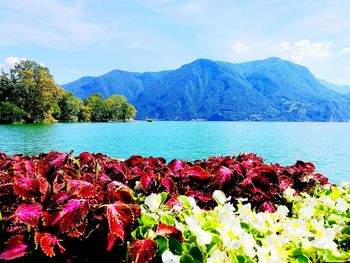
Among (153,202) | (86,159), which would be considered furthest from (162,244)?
(86,159)

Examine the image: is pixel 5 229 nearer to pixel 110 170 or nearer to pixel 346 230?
pixel 110 170

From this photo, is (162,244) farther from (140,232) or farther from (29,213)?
(29,213)

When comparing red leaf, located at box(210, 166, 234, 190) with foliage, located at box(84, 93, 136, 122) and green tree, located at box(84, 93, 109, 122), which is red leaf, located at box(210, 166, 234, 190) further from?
green tree, located at box(84, 93, 109, 122)

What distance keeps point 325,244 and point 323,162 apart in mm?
28335

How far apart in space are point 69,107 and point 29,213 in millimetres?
108054

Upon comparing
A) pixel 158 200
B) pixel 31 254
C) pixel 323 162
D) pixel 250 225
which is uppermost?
pixel 158 200

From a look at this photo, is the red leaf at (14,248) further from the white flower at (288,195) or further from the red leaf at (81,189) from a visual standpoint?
the white flower at (288,195)

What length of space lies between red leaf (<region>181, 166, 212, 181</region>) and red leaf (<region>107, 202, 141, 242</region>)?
996 millimetres

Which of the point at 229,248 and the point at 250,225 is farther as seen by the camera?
the point at 250,225

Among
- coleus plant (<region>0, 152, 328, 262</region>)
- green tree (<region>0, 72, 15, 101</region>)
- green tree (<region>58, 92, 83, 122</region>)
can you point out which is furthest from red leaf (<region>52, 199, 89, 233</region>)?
green tree (<region>58, 92, 83, 122</region>)

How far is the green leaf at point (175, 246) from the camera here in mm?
1663

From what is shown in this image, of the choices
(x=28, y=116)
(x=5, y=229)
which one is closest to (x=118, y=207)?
(x=5, y=229)

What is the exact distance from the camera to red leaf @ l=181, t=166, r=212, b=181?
2.69 m

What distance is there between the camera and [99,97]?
135 meters
